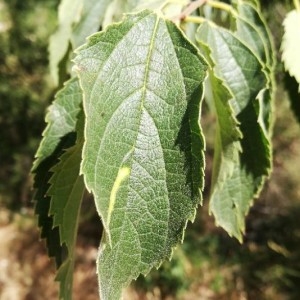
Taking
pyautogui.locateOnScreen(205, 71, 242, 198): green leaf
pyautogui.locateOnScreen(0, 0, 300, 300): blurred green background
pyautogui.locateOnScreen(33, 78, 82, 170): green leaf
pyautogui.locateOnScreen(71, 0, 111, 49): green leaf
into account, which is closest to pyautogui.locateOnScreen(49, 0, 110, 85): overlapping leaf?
pyautogui.locateOnScreen(71, 0, 111, 49): green leaf

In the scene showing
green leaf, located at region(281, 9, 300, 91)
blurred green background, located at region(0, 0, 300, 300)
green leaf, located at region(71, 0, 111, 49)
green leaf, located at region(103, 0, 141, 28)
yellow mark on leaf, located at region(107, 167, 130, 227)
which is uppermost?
green leaf, located at region(103, 0, 141, 28)

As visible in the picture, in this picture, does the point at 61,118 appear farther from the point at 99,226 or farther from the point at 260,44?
the point at 99,226

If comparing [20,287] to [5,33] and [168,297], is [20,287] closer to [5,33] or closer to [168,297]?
[168,297]

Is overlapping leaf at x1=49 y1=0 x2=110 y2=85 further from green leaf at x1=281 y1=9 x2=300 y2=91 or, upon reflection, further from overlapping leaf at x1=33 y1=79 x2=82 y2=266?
green leaf at x1=281 y1=9 x2=300 y2=91

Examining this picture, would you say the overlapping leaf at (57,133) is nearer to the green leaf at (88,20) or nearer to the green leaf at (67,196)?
the green leaf at (67,196)

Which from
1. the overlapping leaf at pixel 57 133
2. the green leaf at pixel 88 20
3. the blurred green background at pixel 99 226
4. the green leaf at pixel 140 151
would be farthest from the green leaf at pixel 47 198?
the blurred green background at pixel 99 226

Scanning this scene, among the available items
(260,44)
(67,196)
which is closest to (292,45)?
(260,44)
